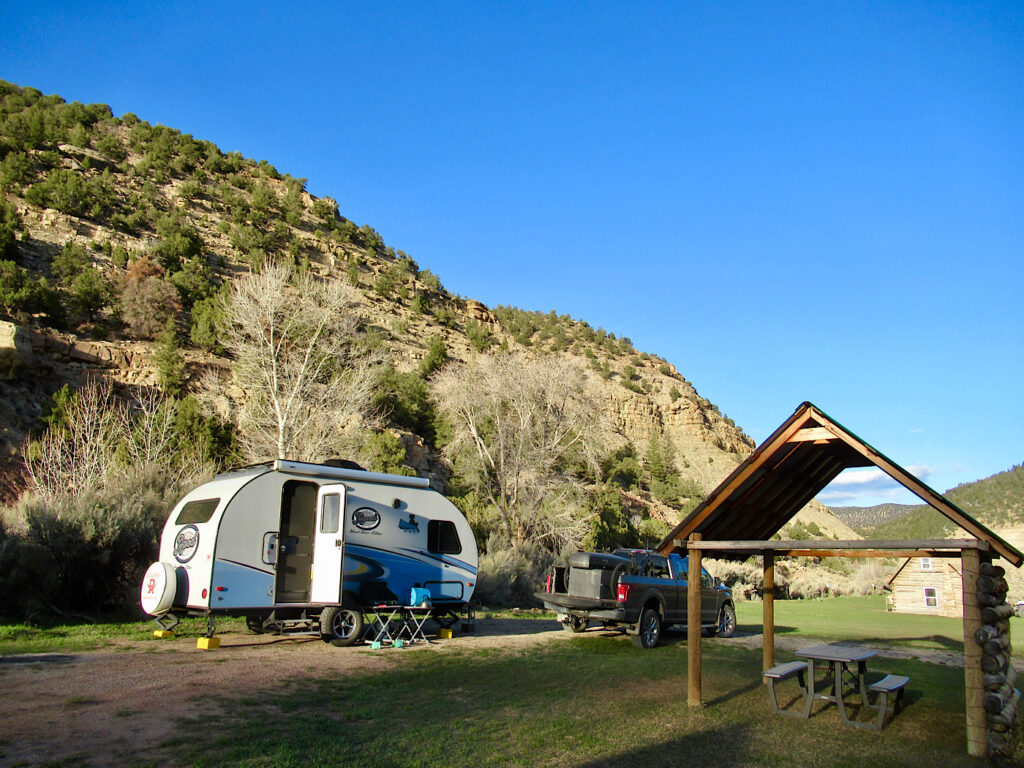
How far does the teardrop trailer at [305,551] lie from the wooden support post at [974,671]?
29.1ft

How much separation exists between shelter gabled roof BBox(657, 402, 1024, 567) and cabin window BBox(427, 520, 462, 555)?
627cm

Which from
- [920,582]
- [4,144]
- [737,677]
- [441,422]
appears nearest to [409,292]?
[441,422]

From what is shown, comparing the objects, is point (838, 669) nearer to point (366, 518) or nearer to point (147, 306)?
point (366, 518)

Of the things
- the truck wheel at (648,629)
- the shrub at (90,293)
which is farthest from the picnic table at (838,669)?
the shrub at (90,293)

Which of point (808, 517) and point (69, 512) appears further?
point (808, 517)

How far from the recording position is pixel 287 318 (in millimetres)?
30312

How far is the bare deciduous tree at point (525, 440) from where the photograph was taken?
93.2 ft

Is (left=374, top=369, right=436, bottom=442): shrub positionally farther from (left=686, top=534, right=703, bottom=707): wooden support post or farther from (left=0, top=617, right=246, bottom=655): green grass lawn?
(left=686, top=534, right=703, bottom=707): wooden support post

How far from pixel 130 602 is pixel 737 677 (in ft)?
40.3

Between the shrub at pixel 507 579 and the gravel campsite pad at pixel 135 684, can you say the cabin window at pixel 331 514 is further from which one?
the shrub at pixel 507 579

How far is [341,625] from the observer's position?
→ 483 inches

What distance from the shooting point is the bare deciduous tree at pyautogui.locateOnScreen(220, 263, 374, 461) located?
83.0 feet

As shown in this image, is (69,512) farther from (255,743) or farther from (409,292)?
(409,292)

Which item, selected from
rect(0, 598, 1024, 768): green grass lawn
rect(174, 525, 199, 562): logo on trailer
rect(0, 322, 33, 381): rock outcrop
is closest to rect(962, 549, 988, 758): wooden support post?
rect(0, 598, 1024, 768): green grass lawn
